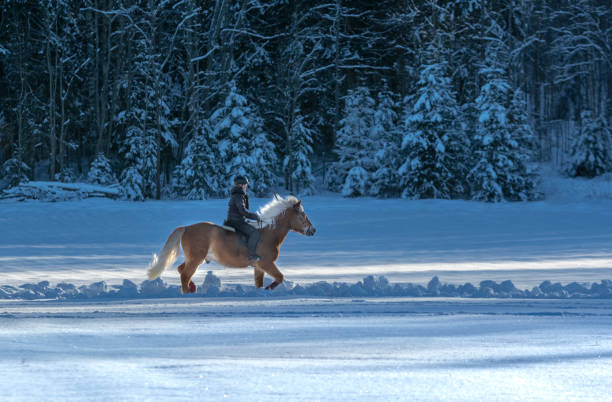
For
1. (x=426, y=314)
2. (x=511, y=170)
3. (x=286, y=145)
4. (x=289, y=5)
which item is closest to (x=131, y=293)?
(x=426, y=314)

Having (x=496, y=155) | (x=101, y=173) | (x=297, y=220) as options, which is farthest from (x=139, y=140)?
(x=297, y=220)

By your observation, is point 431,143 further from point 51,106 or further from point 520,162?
point 51,106

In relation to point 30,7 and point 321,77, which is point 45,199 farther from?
point 321,77

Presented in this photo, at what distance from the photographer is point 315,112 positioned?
4206cm

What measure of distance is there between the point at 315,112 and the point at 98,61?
42.0 ft

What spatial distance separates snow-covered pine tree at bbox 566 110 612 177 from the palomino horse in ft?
101

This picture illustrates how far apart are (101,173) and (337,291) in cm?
2887

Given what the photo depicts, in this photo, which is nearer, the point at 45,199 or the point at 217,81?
the point at 45,199

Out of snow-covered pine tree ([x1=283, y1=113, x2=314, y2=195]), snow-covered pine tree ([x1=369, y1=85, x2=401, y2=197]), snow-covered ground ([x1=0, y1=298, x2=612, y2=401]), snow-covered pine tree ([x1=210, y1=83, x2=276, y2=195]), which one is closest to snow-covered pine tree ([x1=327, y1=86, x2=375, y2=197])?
snow-covered pine tree ([x1=369, y1=85, x2=401, y2=197])

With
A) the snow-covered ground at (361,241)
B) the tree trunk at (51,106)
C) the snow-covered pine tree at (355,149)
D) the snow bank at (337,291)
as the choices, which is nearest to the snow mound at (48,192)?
the snow-covered ground at (361,241)

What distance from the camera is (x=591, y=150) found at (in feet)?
124

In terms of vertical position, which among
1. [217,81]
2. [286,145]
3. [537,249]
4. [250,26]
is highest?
[250,26]

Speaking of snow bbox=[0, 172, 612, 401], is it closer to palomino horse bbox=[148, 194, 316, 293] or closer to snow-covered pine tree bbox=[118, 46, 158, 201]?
palomino horse bbox=[148, 194, 316, 293]

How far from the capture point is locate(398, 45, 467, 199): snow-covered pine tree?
111 feet
